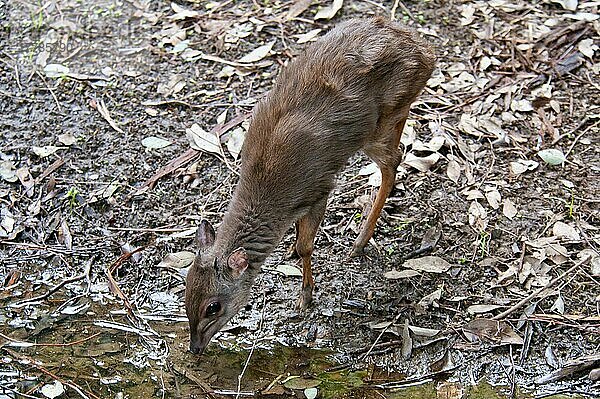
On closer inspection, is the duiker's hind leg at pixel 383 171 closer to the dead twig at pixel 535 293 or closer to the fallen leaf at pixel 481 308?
the fallen leaf at pixel 481 308

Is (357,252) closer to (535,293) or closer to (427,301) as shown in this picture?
(427,301)

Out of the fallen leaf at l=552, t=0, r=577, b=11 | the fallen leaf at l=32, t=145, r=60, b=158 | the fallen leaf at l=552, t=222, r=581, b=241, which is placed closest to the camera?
the fallen leaf at l=552, t=222, r=581, b=241

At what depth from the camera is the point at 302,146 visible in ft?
18.8

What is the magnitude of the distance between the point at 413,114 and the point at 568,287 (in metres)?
2.17

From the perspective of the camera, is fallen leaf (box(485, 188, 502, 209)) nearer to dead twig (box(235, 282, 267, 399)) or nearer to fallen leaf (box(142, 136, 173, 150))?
dead twig (box(235, 282, 267, 399))

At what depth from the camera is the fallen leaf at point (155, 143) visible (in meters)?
7.54

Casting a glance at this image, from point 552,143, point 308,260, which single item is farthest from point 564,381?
point 552,143

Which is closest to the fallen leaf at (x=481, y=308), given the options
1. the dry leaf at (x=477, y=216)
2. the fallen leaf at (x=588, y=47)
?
the dry leaf at (x=477, y=216)

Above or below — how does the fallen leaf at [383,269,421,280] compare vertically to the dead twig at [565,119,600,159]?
below

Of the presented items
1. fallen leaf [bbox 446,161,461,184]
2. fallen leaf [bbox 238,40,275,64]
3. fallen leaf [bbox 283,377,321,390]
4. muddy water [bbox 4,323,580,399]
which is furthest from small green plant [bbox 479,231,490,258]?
fallen leaf [bbox 238,40,275,64]

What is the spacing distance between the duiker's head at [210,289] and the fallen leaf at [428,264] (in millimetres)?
1353

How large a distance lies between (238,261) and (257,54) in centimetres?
323

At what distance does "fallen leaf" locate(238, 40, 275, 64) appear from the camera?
27.1 ft

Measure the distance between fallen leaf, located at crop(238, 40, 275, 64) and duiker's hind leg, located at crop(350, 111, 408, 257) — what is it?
2.14 m
